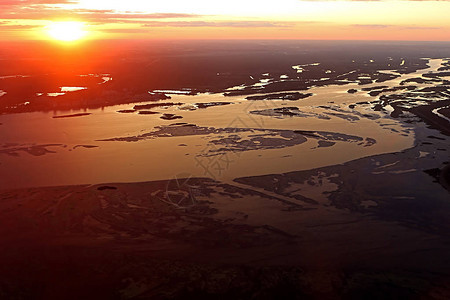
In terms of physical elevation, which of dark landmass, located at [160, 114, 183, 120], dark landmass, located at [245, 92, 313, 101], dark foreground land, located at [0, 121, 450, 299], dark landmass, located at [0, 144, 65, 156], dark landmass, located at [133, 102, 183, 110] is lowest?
dark foreground land, located at [0, 121, 450, 299]

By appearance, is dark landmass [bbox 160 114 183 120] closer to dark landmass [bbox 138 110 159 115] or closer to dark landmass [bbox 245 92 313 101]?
dark landmass [bbox 138 110 159 115]

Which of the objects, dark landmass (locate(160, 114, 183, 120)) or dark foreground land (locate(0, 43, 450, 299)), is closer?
dark foreground land (locate(0, 43, 450, 299))

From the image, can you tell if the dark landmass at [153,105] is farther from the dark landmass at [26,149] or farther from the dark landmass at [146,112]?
the dark landmass at [26,149]

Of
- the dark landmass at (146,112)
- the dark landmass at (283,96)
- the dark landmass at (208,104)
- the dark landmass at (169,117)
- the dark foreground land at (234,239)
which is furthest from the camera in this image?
the dark landmass at (283,96)

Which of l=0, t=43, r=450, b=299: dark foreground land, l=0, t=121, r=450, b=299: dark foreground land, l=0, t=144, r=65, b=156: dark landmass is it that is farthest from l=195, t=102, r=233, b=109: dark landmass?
l=0, t=121, r=450, b=299: dark foreground land

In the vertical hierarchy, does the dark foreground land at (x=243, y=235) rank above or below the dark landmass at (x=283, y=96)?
below

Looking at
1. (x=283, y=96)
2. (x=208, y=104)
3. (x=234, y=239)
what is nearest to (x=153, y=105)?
(x=208, y=104)

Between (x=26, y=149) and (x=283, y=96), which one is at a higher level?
(x=283, y=96)

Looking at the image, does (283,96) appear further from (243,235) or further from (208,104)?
(243,235)

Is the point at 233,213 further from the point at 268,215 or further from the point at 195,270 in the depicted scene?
the point at 195,270

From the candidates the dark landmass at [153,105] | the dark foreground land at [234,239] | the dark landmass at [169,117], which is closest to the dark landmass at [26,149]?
the dark foreground land at [234,239]

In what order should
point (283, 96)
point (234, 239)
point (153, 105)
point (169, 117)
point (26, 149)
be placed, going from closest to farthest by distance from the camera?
point (234, 239) < point (26, 149) < point (169, 117) < point (153, 105) < point (283, 96)
